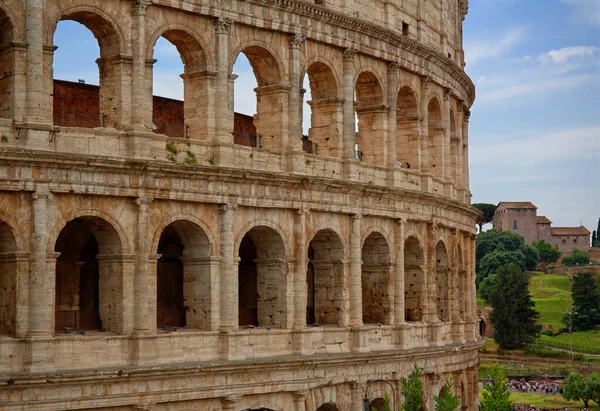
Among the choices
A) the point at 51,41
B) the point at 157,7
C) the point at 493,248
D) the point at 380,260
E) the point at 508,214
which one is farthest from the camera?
the point at 508,214

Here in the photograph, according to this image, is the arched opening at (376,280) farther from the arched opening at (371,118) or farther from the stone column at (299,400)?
the stone column at (299,400)

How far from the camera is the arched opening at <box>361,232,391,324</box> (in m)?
34.8

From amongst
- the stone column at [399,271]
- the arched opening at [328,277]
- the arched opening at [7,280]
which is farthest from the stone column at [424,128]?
the arched opening at [7,280]

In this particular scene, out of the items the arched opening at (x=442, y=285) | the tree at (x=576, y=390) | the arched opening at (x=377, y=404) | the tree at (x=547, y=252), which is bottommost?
the tree at (x=576, y=390)

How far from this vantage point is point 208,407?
28.0 metres

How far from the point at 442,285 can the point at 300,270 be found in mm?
10291

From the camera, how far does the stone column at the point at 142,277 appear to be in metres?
26.9

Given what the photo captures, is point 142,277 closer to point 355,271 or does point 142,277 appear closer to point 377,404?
point 355,271

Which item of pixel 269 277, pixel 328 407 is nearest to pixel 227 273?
pixel 269 277

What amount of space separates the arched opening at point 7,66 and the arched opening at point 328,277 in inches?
420

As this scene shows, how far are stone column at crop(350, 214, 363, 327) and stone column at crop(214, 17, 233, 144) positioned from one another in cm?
545

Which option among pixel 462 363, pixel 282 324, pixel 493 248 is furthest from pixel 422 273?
pixel 493 248

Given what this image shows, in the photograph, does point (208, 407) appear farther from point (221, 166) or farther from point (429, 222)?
A: point (429, 222)

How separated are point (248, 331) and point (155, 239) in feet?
12.5
